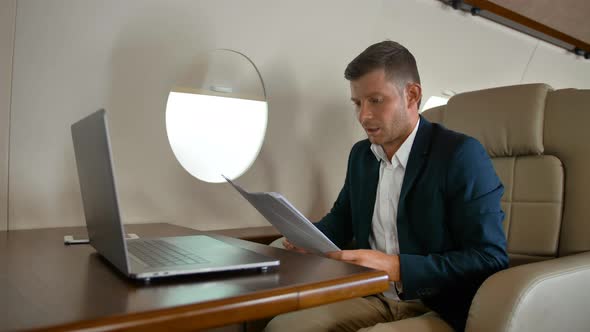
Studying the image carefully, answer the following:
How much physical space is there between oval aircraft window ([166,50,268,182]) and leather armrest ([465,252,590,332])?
1117mm

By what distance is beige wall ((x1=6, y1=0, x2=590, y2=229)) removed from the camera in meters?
1.42

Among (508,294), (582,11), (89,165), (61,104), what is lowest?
(508,294)

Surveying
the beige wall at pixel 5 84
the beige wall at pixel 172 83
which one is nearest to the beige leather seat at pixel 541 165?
the beige wall at pixel 172 83

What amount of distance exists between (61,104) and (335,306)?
3.38ft

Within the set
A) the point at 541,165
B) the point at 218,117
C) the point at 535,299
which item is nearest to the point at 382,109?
the point at 541,165

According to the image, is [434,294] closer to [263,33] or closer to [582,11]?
[263,33]

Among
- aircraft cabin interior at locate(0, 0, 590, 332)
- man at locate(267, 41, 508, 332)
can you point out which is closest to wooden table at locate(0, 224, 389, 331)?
aircraft cabin interior at locate(0, 0, 590, 332)

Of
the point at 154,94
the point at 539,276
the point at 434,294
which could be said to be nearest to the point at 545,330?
the point at 539,276

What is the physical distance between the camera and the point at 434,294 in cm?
111

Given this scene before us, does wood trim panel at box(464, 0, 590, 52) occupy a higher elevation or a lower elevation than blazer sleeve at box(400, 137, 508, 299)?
higher

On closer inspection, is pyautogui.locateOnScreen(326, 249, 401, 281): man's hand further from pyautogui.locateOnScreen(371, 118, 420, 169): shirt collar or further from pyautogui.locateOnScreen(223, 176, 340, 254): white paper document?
pyautogui.locateOnScreen(371, 118, 420, 169): shirt collar

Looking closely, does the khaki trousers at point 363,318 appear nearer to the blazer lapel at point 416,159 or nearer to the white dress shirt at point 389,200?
the white dress shirt at point 389,200

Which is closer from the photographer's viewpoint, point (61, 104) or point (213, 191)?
point (61, 104)

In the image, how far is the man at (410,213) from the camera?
110cm
